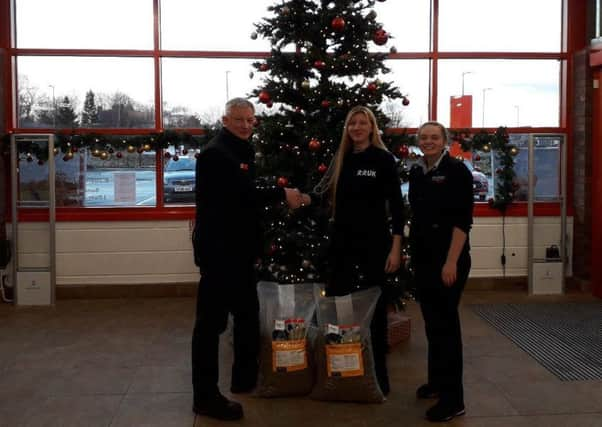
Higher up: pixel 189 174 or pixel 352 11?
pixel 352 11

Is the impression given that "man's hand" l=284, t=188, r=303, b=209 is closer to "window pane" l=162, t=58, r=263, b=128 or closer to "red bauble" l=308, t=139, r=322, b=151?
"red bauble" l=308, t=139, r=322, b=151

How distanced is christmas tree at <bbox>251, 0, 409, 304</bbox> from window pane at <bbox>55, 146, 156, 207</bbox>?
6.33 ft

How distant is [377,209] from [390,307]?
1.52 meters

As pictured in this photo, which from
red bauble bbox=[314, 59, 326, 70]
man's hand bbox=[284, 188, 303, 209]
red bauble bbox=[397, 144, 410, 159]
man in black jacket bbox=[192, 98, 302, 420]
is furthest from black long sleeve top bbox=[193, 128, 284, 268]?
red bauble bbox=[397, 144, 410, 159]

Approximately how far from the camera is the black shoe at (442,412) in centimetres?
321

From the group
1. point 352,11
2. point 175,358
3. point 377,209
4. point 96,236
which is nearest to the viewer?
point 377,209

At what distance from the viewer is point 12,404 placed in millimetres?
3457

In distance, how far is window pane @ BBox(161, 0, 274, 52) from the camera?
6.14 m

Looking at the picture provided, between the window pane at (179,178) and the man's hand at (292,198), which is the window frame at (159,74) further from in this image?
the man's hand at (292,198)

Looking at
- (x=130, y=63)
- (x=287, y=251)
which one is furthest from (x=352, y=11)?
(x=130, y=63)

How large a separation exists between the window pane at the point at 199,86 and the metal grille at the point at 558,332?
300cm

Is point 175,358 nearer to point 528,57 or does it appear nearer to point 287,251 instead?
point 287,251

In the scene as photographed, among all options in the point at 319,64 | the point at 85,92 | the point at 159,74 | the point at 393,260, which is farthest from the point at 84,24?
the point at 393,260

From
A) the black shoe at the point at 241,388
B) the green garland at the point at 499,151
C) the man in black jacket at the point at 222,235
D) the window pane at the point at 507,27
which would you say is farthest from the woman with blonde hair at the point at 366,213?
the window pane at the point at 507,27
